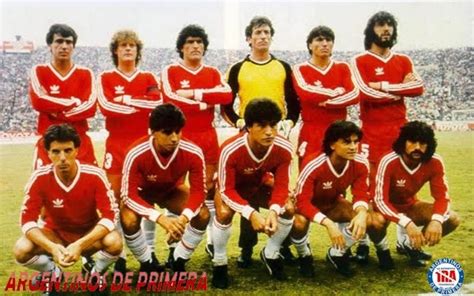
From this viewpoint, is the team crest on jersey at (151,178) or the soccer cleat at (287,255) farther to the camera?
the soccer cleat at (287,255)

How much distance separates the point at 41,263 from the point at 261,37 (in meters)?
2.18

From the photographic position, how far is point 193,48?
373 cm

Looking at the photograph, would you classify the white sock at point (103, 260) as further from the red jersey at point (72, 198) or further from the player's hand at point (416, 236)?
the player's hand at point (416, 236)

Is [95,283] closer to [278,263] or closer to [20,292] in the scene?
[20,292]

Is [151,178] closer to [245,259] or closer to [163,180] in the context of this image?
[163,180]

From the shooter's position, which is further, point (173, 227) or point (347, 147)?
point (347, 147)

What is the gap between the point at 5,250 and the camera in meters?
3.96

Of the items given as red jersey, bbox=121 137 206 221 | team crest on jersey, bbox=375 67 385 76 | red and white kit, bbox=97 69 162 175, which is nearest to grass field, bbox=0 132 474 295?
red jersey, bbox=121 137 206 221

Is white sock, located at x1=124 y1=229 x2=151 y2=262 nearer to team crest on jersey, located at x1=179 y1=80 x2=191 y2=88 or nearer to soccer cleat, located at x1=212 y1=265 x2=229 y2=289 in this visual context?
soccer cleat, located at x1=212 y1=265 x2=229 y2=289

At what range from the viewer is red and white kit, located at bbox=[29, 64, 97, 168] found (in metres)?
3.42

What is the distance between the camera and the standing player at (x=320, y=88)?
12.0 feet

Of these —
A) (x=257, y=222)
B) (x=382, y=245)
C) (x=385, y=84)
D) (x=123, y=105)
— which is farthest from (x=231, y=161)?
(x=385, y=84)

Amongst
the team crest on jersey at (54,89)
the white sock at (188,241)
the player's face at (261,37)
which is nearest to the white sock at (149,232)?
the white sock at (188,241)

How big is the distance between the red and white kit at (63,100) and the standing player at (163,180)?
0.58 meters
